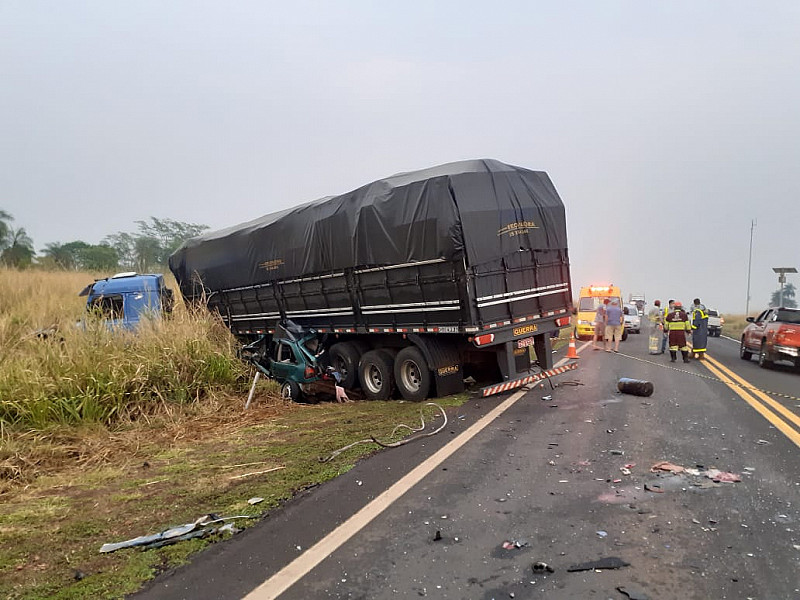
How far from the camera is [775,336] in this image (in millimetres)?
13141

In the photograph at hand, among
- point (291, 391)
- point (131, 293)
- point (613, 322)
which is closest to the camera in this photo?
point (291, 391)

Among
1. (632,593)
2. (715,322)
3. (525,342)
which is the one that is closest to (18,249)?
(525,342)

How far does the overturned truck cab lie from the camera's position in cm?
835

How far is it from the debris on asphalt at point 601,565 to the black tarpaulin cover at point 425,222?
537 cm

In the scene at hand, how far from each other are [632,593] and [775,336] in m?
13.0

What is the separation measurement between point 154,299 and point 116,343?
4.67 m

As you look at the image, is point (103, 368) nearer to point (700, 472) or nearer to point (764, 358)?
point (700, 472)

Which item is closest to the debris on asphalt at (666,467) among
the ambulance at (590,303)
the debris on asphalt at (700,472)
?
the debris on asphalt at (700,472)

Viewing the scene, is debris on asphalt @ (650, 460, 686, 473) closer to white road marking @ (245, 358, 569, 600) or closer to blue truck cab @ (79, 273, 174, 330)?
white road marking @ (245, 358, 569, 600)

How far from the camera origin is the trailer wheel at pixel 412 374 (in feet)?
29.0

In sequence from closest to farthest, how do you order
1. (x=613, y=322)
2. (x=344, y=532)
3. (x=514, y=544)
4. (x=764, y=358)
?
1. (x=514, y=544)
2. (x=344, y=532)
3. (x=764, y=358)
4. (x=613, y=322)

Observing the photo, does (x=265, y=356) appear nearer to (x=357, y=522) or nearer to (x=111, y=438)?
(x=111, y=438)

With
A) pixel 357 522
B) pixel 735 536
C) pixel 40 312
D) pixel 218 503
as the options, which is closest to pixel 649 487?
pixel 735 536

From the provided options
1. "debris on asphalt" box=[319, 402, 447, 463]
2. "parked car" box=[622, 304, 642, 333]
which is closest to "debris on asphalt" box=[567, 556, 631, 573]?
"debris on asphalt" box=[319, 402, 447, 463]
